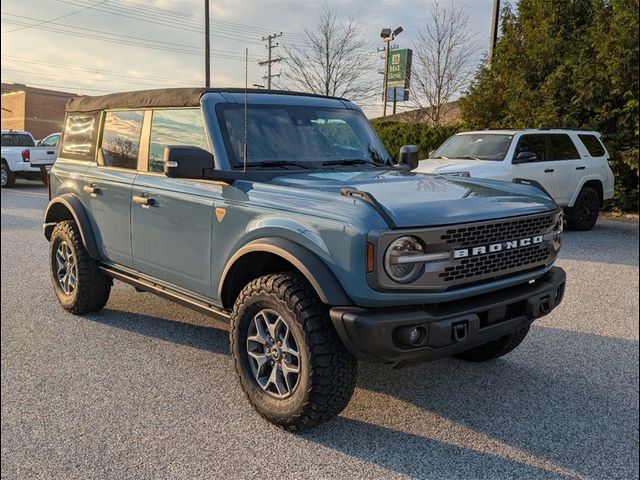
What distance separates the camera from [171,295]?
3896 mm

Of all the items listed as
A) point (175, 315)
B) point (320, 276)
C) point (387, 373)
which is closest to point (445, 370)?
point (387, 373)

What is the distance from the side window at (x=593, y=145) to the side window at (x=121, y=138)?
869 centimetres

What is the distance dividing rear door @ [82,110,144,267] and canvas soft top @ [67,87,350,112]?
0.08m

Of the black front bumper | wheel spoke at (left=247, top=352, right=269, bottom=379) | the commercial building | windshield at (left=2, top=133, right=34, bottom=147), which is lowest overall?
wheel spoke at (left=247, top=352, right=269, bottom=379)

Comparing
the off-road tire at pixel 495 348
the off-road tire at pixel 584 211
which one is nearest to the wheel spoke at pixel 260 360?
the off-road tire at pixel 495 348

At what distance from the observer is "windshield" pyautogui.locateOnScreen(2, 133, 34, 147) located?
17.9m

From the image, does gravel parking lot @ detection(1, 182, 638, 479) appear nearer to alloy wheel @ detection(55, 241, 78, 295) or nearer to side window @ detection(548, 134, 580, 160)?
alloy wheel @ detection(55, 241, 78, 295)

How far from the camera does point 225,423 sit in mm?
3076

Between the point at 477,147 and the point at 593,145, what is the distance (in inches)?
94.1

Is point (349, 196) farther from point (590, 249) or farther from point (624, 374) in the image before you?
point (590, 249)

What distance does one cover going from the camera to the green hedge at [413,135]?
14.6 m

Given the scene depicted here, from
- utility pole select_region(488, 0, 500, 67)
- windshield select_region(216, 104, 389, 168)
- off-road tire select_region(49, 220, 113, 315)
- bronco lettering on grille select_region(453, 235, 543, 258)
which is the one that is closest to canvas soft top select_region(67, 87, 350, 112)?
windshield select_region(216, 104, 389, 168)

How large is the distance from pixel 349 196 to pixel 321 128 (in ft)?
4.54

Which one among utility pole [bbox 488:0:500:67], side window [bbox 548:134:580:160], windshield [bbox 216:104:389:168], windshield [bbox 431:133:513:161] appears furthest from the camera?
utility pole [bbox 488:0:500:67]
